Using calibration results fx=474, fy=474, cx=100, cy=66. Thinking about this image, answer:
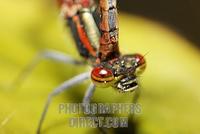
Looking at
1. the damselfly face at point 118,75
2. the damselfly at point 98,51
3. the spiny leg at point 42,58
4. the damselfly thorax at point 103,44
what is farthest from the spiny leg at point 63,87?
the damselfly face at point 118,75

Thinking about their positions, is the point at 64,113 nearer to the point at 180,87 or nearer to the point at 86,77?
the point at 86,77

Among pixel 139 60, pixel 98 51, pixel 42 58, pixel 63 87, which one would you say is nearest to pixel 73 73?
pixel 42 58

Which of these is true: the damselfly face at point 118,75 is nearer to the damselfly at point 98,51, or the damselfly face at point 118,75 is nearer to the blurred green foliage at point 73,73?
the damselfly at point 98,51

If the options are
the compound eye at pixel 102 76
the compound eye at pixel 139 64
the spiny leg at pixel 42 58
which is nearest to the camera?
the compound eye at pixel 102 76

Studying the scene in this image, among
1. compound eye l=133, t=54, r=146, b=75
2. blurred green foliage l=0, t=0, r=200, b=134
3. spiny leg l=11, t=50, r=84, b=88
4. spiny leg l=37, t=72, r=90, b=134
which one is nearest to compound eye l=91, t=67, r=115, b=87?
compound eye l=133, t=54, r=146, b=75

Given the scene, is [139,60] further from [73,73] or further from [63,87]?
[73,73]

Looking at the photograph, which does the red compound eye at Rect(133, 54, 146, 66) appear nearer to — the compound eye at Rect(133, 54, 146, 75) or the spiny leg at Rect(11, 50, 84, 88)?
the compound eye at Rect(133, 54, 146, 75)
